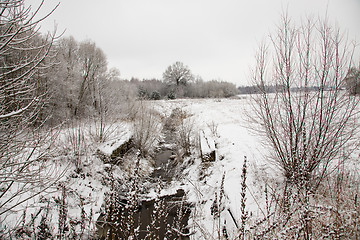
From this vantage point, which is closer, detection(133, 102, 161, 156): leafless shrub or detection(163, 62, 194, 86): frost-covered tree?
detection(133, 102, 161, 156): leafless shrub

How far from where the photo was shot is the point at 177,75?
51281 mm

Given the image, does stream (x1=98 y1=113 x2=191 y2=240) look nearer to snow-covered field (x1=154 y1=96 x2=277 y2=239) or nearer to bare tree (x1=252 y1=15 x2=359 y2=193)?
snow-covered field (x1=154 y1=96 x2=277 y2=239)

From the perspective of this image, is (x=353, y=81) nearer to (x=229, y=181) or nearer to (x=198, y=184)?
(x=229, y=181)

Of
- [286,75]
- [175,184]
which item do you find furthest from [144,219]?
[286,75]

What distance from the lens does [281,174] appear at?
5.25 meters

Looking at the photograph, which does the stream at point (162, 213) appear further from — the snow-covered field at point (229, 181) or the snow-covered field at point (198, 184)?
the snow-covered field at point (229, 181)

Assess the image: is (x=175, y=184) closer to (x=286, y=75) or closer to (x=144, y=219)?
(x=144, y=219)

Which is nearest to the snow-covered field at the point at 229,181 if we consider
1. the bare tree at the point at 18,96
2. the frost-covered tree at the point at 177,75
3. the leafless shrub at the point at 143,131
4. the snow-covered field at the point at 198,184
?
the snow-covered field at the point at 198,184

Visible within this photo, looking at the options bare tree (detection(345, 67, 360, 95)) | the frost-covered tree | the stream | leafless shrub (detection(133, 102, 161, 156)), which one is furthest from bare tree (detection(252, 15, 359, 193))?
the frost-covered tree

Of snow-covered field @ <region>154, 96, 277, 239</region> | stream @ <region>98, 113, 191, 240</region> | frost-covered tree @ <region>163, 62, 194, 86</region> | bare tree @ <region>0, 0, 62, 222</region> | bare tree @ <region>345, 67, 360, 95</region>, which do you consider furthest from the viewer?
frost-covered tree @ <region>163, 62, 194, 86</region>

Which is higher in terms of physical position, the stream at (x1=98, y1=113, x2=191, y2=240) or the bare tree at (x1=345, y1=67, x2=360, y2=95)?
the bare tree at (x1=345, y1=67, x2=360, y2=95)

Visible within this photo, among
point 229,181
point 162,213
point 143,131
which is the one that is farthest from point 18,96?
point 143,131

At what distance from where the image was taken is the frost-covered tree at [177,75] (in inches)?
1999

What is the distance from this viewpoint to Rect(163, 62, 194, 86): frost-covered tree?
50781 millimetres
